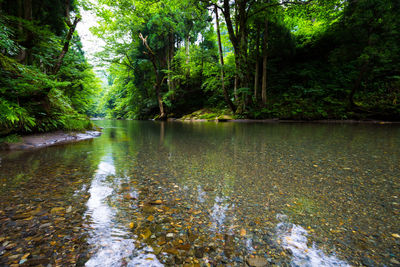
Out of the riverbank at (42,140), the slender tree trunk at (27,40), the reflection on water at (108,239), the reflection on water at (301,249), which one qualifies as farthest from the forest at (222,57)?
the reflection on water at (301,249)

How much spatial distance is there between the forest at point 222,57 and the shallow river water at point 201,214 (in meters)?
2.90

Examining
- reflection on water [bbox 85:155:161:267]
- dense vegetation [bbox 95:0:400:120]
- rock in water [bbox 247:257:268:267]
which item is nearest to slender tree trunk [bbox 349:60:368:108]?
dense vegetation [bbox 95:0:400:120]

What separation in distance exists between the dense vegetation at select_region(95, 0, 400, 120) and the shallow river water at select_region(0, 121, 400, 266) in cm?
785

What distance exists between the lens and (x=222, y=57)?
1334cm

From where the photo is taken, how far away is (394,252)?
92 centimetres

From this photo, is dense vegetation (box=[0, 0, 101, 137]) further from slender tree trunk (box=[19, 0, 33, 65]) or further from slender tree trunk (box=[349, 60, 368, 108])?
slender tree trunk (box=[349, 60, 368, 108])

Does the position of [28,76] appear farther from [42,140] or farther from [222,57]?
[222,57]

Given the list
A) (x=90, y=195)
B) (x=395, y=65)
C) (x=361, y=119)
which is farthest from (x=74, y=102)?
(x=395, y=65)

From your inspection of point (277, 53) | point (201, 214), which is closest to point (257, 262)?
point (201, 214)

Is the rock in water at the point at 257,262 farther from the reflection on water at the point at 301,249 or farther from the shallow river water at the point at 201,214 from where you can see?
the reflection on water at the point at 301,249

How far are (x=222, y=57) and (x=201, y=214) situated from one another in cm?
1370

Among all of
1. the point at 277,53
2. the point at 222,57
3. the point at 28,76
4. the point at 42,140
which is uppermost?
the point at 277,53

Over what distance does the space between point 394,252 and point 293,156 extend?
2133mm

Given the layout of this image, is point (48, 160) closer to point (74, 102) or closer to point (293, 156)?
point (293, 156)
